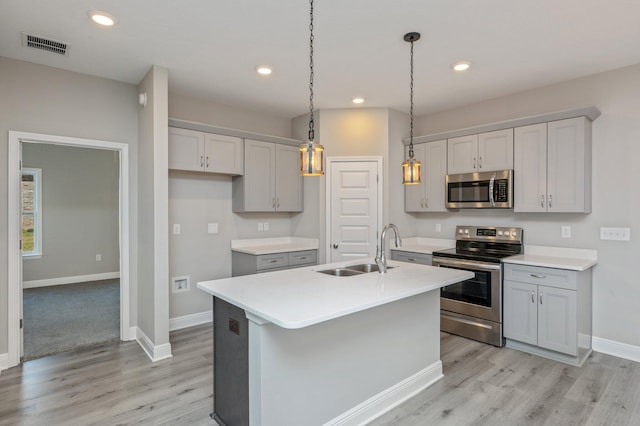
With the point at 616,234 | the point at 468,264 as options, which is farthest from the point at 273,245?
the point at 616,234

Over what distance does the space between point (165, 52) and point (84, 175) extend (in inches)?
188

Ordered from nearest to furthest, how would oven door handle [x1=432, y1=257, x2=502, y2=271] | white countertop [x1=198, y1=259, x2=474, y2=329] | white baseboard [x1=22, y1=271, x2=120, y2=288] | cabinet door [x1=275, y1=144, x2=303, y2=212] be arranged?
white countertop [x1=198, y1=259, x2=474, y2=329]
oven door handle [x1=432, y1=257, x2=502, y2=271]
cabinet door [x1=275, y1=144, x2=303, y2=212]
white baseboard [x1=22, y1=271, x2=120, y2=288]

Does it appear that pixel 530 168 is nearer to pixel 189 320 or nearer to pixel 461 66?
pixel 461 66

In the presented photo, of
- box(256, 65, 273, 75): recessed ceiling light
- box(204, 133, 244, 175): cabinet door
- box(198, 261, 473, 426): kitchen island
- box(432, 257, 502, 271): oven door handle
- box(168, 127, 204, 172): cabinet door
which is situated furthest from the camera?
box(204, 133, 244, 175): cabinet door

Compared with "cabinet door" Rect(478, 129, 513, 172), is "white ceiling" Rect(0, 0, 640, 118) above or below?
above

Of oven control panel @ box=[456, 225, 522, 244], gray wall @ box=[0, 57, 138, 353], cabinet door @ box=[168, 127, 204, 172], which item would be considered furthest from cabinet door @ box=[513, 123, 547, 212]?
gray wall @ box=[0, 57, 138, 353]

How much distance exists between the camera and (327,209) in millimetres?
4504

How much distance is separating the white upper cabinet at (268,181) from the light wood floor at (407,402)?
1.82 meters

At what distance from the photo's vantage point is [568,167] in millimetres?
3365

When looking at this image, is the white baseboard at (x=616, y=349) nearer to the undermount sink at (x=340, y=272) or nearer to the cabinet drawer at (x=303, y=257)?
the undermount sink at (x=340, y=272)

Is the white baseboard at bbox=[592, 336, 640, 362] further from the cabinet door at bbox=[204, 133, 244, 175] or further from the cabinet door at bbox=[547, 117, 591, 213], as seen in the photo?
the cabinet door at bbox=[204, 133, 244, 175]

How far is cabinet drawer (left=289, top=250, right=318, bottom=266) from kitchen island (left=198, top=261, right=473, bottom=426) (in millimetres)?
1708

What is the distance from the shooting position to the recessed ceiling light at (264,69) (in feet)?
10.7

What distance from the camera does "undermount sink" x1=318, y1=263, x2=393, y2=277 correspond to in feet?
9.07
